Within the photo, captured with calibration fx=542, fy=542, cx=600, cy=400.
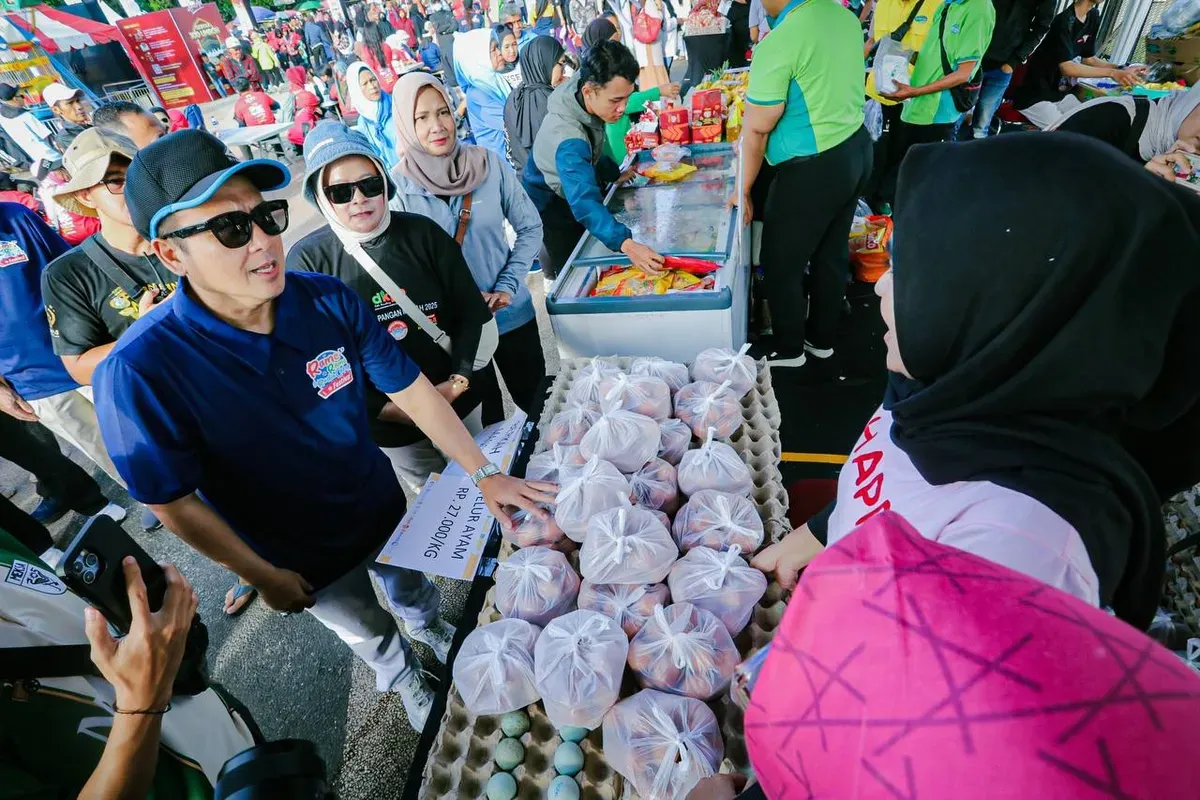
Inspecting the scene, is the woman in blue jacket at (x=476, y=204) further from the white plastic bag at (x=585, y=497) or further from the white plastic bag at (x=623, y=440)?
the white plastic bag at (x=585, y=497)

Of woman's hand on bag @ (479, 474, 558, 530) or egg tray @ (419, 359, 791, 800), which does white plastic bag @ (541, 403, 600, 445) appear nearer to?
woman's hand on bag @ (479, 474, 558, 530)

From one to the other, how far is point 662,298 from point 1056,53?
20.4 feet

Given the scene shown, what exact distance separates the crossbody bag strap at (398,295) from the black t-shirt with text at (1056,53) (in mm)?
6810

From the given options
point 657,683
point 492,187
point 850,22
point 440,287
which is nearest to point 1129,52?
point 850,22

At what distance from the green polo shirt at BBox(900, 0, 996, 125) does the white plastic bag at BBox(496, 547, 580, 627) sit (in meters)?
4.79

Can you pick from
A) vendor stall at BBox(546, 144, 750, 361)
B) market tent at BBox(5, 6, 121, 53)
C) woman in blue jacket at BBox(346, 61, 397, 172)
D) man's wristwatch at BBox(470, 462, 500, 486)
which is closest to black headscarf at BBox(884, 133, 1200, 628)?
man's wristwatch at BBox(470, 462, 500, 486)

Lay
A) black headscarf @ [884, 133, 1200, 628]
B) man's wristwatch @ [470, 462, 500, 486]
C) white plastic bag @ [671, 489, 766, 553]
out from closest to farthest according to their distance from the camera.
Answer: black headscarf @ [884, 133, 1200, 628] → white plastic bag @ [671, 489, 766, 553] → man's wristwatch @ [470, 462, 500, 486]

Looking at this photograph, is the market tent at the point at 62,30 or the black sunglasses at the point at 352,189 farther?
the market tent at the point at 62,30

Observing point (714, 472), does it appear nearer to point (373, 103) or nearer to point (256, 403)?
point (256, 403)

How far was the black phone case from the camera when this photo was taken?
867 millimetres

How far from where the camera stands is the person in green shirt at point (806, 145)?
2.48 m

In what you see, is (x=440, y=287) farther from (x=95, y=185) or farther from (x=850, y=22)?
(x=850, y=22)

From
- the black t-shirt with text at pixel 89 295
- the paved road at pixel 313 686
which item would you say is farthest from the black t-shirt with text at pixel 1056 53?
the black t-shirt with text at pixel 89 295

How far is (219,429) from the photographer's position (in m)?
1.39
